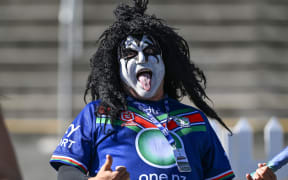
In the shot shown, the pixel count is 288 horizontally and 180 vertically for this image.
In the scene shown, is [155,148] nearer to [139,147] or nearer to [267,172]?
[139,147]

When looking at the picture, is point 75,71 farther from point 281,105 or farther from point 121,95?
point 121,95

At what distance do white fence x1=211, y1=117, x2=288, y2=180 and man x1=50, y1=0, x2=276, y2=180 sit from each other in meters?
1.02

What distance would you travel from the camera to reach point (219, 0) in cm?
937

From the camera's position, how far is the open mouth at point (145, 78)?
2588 mm

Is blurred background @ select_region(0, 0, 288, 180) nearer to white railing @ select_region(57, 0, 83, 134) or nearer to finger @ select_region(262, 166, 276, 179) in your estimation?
white railing @ select_region(57, 0, 83, 134)

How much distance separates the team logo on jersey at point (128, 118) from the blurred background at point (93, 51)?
20.6 feet

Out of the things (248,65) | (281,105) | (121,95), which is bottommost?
(281,105)

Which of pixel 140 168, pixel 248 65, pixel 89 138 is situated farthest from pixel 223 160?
pixel 248 65

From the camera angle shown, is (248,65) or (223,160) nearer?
(223,160)

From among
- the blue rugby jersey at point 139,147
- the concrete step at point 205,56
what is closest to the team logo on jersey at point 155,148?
the blue rugby jersey at point 139,147

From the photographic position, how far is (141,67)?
262 cm

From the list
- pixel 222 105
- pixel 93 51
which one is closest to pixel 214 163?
pixel 222 105

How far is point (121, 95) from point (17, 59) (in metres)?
7.24

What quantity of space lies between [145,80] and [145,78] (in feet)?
0.04
